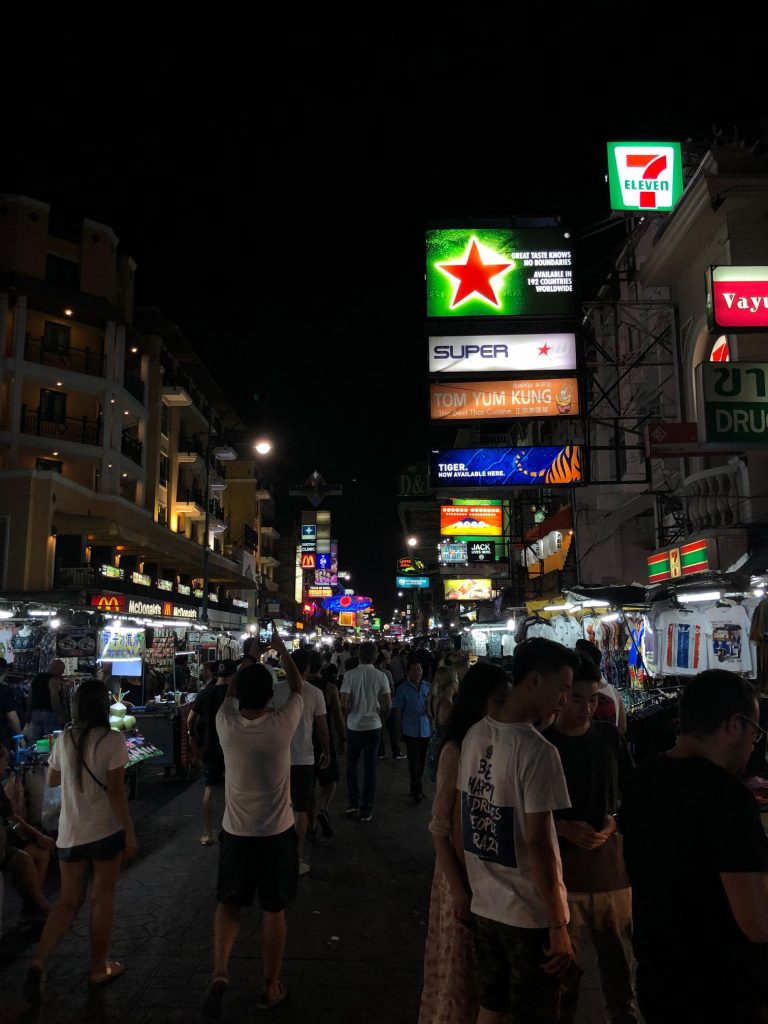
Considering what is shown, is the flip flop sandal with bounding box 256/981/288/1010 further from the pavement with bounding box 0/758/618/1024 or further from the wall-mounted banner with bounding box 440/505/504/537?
the wall-mounted banner with bounding box 440/505/504/537

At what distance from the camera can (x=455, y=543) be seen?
35188 mm

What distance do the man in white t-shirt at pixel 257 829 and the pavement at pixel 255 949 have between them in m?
0.29

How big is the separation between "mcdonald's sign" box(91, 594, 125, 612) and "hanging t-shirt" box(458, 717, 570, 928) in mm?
14647

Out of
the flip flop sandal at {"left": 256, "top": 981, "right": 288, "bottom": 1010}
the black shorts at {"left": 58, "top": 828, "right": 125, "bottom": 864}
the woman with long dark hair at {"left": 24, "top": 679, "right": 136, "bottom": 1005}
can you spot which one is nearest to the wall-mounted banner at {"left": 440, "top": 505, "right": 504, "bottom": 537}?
the woman with long dark hair at {"left": 24, "top": 679, "right": 136, "bottom": 1005}

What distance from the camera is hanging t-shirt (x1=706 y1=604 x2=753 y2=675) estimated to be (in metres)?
10.6

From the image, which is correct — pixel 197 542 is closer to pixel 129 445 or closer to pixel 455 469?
pixel 129 445

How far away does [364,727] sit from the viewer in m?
9.75

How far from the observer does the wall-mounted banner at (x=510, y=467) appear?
1522cm

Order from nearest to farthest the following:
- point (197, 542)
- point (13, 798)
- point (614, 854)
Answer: point (614, 854)
point (13, 798)
point (197, 542)

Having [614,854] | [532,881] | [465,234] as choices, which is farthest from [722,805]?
[465,234]

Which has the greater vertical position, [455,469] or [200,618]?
[455,469]

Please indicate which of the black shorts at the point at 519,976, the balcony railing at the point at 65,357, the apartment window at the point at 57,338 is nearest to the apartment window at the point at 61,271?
the apartment window at the point at 57,338

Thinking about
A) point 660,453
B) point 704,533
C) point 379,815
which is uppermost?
point 660,453

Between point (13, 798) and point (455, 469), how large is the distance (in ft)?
35.1
